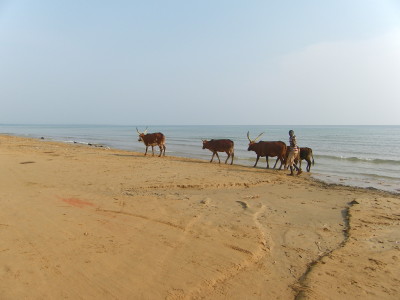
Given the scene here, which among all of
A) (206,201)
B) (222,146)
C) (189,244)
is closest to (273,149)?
(222,146)

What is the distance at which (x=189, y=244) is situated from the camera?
16.0 ft

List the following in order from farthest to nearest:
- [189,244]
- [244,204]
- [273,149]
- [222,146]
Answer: [222,146] → [273,149] → [244,204] → [189,244]

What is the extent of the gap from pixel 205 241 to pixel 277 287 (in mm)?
1457

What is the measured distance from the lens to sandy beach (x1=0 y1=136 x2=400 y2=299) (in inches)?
145

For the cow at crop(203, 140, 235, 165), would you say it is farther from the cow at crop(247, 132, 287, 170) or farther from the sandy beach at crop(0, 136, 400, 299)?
the sandy beach at crop(0, 136, 400, 299)

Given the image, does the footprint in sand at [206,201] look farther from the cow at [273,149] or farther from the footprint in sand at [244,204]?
the cow at [273,149]

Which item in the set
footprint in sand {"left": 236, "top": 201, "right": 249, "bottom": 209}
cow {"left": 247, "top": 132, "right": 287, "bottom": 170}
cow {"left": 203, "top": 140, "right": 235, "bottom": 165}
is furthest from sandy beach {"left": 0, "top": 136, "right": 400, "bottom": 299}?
cow {"left": 203, "top": 140, "right": 235, "bottom": 165}

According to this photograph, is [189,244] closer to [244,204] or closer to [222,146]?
[244,204]

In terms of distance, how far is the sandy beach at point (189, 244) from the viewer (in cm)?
370

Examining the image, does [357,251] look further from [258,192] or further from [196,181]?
[196,181]

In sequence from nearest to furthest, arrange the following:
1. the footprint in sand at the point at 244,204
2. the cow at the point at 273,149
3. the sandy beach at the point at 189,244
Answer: the sandy beach at the point at 189,244 → the footprint in sand at the point at 244,204 → the cow at the point at 273,149

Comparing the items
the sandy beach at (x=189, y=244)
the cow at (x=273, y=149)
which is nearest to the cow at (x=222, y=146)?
the cow at (x=273, y=149)

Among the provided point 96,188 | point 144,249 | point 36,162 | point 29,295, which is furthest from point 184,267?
point 36,162

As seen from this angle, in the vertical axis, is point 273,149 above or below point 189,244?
above
